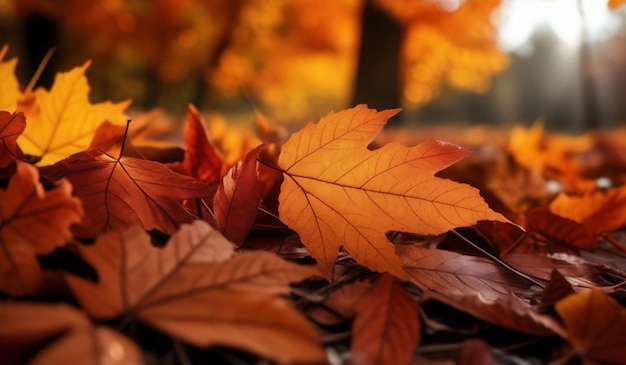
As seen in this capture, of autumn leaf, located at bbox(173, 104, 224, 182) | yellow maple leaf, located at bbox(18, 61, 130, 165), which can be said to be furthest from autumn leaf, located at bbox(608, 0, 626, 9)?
yellow maple leaf, located at bbox(18, 61, 130, 165)

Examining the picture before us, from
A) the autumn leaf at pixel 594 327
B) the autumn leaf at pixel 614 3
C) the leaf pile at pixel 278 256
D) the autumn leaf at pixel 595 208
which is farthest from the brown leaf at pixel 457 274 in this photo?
the autumn leaf at pixel 614 3

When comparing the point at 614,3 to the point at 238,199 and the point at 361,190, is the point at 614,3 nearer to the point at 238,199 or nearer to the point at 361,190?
the point at 361,190

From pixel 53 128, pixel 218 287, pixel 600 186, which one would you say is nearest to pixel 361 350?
pixel 218 287

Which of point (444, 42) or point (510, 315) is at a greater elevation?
point (444, 42)

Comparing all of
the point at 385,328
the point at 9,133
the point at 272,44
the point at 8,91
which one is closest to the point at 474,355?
the point at 385,328

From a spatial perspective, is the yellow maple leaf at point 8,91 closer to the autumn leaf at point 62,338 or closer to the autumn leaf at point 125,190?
the autumn leaf at point 125,190
